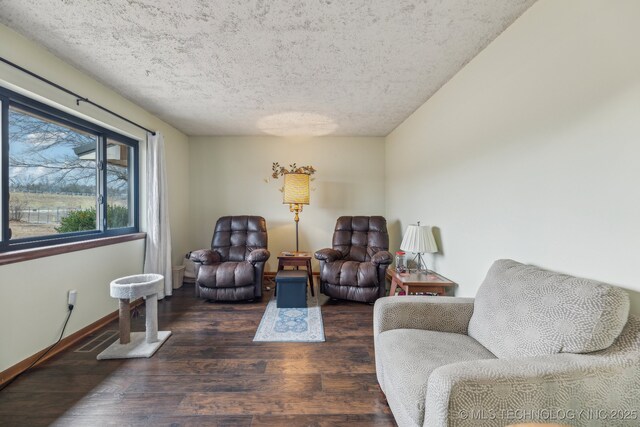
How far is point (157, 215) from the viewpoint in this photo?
10.6 ft

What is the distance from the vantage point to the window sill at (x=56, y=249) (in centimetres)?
174

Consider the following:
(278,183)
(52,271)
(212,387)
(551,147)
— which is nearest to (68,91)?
(52,271)

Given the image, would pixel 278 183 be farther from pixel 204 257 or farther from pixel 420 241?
pixel 420 241

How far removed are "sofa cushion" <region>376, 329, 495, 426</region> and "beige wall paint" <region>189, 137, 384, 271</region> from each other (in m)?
2.93

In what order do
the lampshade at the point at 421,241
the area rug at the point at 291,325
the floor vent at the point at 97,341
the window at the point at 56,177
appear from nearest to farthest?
the window at the point at 56,177 < the floor vent at the point at 97,341 < the area rug at the point at 291,325 < the lampshade at the point at 421,241

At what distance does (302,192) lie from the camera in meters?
3.72

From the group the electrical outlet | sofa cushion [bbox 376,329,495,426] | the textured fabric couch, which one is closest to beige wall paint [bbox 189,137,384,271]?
the electrical outlet

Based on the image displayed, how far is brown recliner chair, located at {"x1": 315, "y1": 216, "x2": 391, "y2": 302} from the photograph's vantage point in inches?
123

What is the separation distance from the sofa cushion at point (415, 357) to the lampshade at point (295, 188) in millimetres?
2450

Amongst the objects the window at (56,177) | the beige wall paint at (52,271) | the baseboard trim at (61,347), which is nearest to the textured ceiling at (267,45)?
the beige wall paint at (52,271)

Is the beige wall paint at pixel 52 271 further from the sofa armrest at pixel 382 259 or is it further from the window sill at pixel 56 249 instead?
the sofa armrest at pixel 382 259

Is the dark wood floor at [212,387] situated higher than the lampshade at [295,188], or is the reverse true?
the lampshade at [295,188]

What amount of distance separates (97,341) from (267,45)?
2.79 m

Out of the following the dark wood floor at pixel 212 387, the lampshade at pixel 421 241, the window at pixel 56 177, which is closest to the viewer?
the dark wood floor at pixel 212 387
